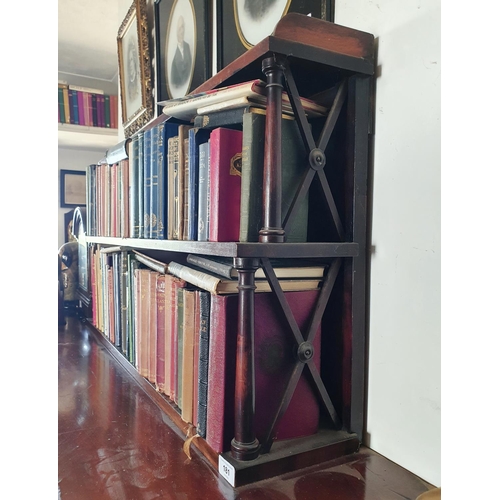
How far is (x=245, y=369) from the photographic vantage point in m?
0.67

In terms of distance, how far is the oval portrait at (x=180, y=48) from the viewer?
1.47m

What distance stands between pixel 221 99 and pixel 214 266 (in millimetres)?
292

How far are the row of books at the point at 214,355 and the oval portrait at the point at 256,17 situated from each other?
59 cm

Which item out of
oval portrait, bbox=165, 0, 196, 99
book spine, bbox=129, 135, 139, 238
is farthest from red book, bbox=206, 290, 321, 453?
oval portrait, bbox=165, 0, 196, 99

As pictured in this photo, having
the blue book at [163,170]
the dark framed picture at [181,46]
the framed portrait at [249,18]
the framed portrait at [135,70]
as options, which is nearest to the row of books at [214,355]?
the blue book at [163,170]

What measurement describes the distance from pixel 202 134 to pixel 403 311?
506 millimetres

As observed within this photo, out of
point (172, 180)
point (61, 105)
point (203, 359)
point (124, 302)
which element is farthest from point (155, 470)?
point (61, 105)

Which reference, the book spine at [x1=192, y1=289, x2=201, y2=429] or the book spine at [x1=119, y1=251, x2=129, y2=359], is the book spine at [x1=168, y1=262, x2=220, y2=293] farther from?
the book spine at [x1=119, y1=251, x2=129, y2=359]

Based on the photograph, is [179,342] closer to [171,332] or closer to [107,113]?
[171,332]

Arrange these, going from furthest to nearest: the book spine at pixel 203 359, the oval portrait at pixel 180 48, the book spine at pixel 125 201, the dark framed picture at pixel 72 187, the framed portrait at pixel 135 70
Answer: the dark framed picture at pixel 72 187
the framed portrait at pixel 135 70
the oval portrait at pixel 180 48
the book spine at pixel 125 201
the book spine at pixel 203 359

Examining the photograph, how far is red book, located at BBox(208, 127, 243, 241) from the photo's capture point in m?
0.76

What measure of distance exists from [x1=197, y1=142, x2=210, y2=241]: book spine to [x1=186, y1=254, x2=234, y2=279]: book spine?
1.8 inches

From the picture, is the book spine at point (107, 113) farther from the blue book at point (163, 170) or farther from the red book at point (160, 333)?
the red book at point (160, 333)

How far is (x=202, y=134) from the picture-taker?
86 centimetres
